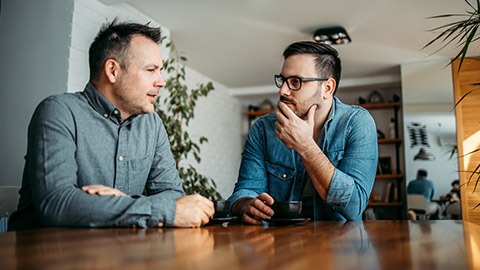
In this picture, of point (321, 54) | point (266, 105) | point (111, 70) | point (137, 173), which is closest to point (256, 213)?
point (137, 173)

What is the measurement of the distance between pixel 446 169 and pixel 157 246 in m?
5.53

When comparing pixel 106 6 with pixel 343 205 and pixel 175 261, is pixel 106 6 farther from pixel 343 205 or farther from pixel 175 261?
pixel 175 261

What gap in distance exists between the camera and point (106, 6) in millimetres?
3418

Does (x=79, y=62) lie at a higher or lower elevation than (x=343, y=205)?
higher

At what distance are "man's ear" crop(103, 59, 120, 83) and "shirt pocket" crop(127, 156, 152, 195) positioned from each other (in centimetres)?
33

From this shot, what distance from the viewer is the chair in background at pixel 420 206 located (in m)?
5.46

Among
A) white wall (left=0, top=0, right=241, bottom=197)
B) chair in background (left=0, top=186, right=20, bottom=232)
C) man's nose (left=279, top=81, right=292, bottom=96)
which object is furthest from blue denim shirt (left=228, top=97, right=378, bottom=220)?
white wall (left=0, top=0, right=241, bottom=197)

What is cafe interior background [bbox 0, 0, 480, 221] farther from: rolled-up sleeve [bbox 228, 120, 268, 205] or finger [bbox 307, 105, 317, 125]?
finger [bbox 307, 105, 317, 125]

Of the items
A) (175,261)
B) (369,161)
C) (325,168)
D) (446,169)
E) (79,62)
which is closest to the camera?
(175,261)

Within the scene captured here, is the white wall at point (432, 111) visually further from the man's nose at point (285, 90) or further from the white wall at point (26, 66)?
the white wall at point (26, 66)

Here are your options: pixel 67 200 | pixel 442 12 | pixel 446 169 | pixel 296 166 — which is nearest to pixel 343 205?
pixel 296 166

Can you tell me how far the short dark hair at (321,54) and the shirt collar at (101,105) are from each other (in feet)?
2.81

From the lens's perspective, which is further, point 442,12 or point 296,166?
point 442,12

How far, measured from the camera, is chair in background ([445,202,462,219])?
208 inches
